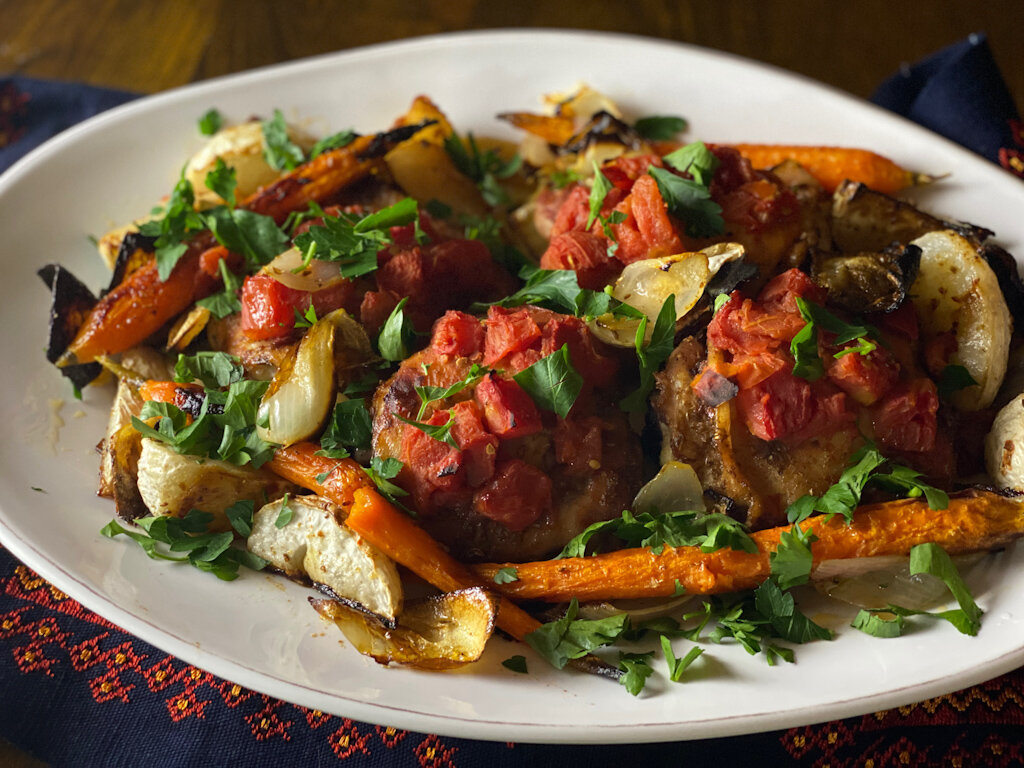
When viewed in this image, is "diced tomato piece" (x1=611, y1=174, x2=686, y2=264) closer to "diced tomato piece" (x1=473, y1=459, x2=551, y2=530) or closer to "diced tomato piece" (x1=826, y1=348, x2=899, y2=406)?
"diced tomato piece" (x1=826, y1=348, x2=899, y2=406)

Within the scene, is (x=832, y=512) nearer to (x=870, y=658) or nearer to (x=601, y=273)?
(x=870, y=658)

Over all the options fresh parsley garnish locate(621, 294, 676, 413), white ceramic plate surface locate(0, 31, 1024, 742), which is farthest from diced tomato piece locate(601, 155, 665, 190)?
white ceramic plate surface locate(0, 31, 1024, 742)

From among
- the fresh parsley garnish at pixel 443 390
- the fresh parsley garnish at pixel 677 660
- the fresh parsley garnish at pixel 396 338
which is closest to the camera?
the fresh parsley garnish at pixel 677 660

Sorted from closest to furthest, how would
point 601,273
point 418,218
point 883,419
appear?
point 883,419, point 601,273, point 418,218

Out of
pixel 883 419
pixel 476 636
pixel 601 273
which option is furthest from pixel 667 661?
pixel 601 273

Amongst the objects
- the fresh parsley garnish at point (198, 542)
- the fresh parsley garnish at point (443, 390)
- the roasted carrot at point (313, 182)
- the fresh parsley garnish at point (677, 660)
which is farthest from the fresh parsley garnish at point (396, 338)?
the fresh parsley garnish at point (677, 660)

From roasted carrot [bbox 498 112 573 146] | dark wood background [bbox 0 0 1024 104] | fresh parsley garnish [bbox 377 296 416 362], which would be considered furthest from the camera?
dark wood background [bbox 0 0 1024 104]

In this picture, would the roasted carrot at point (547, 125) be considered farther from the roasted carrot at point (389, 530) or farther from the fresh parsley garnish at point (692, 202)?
the roasted carrot at point (389, 530)
